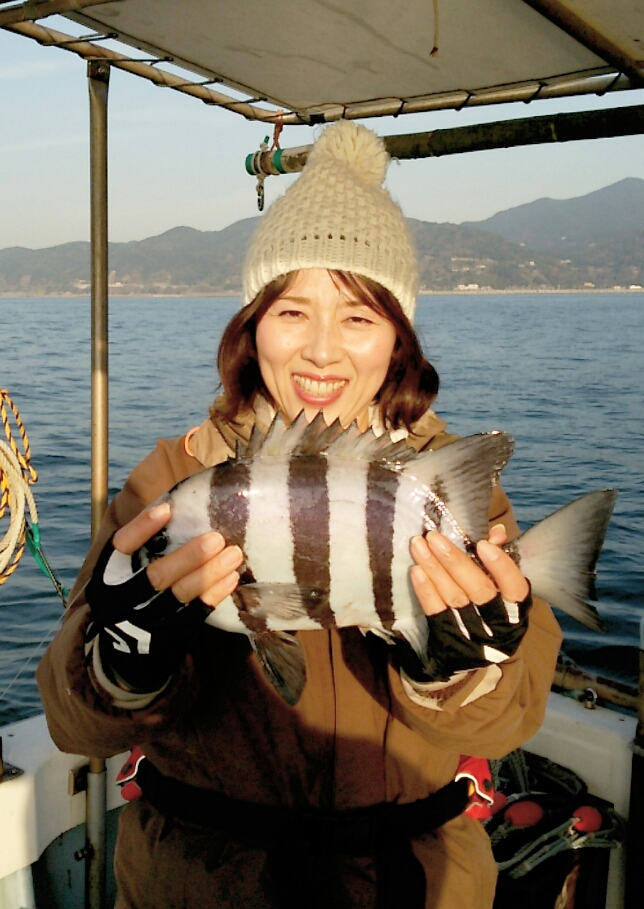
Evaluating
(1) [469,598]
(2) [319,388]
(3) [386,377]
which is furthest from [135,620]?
(3) [386,377]

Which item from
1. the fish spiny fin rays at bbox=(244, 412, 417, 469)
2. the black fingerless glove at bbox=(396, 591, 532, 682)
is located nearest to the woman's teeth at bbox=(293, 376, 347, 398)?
the fish spiny fin rays at bbox=(244, 412, 417, 469)

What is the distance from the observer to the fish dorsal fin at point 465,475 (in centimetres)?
186

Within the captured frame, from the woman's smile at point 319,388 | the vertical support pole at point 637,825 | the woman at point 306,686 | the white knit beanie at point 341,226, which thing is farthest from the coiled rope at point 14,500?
the vertical support pole at point 637,825

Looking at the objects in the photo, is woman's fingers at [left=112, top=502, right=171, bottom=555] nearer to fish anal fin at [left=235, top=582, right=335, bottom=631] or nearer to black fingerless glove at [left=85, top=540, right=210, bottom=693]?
black fingerless glove at [left=85, top=540, right=210, bottom=693]

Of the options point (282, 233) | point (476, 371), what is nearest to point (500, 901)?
point (282, 233)

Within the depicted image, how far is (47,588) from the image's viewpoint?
9.98 m

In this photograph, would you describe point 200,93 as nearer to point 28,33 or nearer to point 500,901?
point 28,33

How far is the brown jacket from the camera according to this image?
205 centimetres

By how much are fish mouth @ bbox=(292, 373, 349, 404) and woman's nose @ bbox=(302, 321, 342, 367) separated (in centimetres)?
6

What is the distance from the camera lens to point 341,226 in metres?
2.38

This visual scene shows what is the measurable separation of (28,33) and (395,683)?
2.74 metres

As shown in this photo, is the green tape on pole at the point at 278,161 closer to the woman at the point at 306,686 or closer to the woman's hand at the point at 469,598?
the woman at the point at 306,686

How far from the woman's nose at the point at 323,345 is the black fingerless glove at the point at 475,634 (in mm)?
870

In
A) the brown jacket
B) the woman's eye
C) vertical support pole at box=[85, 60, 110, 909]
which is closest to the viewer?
the brown jacket
